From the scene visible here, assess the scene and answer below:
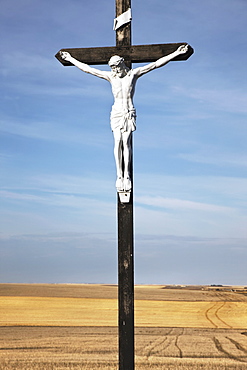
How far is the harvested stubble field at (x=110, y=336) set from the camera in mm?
14754

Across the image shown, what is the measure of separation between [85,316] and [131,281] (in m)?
21.7

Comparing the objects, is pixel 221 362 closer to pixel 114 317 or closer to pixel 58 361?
pixel 58 361

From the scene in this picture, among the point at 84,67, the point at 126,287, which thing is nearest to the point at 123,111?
the point at 84,67

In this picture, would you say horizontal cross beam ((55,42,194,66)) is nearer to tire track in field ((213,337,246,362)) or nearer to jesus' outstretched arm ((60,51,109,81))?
jesus' outstretched arm ((60,51,109,81))

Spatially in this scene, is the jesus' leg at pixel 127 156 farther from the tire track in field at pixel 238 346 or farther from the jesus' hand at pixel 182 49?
the tire track in field at pixel 238 346

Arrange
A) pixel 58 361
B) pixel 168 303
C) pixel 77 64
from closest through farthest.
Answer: pixel 77 64 → pixel 58 361 → pixel 168 303

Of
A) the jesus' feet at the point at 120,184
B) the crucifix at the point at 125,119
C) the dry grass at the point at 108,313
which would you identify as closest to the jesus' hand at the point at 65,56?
the crucifix at the point at 125,119

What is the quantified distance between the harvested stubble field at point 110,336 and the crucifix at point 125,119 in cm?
638

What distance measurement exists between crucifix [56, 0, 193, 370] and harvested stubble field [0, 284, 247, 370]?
6.38 meters

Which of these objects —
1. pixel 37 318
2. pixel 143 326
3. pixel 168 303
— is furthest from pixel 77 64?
pixel 168 303

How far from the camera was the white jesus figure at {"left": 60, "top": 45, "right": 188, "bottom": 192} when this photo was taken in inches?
317

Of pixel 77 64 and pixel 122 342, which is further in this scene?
pixel 77 64

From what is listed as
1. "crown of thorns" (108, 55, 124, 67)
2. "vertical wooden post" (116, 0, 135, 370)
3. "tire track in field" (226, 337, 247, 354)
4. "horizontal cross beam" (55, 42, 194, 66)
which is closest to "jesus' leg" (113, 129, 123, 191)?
"vertical wooden post" (116, 0, 135, 370)

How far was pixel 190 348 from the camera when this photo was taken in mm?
17391
